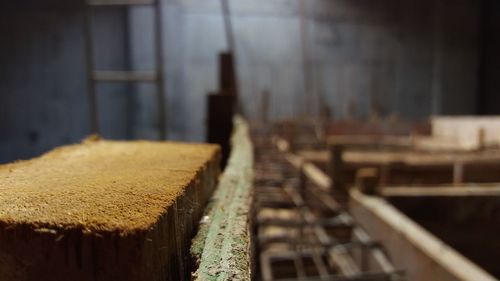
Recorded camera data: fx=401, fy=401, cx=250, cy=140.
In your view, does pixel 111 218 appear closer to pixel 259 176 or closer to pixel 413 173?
pixel 259 176

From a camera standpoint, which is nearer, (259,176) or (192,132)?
(259,176)

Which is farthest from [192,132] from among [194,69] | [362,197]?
[362,197]

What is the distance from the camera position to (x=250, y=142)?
322 cm

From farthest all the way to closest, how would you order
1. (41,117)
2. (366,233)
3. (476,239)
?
(41,117)
(476,239)
(366,233)

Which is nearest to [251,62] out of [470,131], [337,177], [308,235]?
[470,131]

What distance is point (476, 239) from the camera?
408cm

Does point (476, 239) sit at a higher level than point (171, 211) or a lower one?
lower

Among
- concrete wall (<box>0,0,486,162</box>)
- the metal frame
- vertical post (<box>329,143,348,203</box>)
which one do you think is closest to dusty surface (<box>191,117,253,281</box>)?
the metal frame

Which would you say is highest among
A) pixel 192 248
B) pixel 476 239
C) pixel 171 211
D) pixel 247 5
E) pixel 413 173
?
pixel 247 5

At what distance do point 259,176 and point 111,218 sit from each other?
445cm

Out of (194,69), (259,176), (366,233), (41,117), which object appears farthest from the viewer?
(194,69)

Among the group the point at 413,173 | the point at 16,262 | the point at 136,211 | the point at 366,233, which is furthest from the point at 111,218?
the point at 413,173

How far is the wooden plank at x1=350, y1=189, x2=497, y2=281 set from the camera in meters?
2.33

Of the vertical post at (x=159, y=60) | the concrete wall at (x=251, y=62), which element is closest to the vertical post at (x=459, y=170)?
the vertical post at (x=159, y=60)
